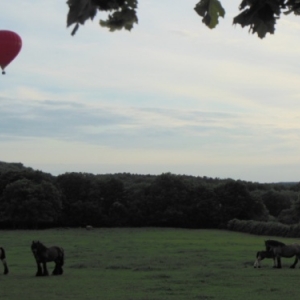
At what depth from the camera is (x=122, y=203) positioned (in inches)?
2918

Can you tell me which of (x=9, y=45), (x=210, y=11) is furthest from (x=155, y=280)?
(x=210, y=11)

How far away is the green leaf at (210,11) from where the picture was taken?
3.80 m

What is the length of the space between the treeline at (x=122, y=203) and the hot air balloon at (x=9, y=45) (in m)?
45.5

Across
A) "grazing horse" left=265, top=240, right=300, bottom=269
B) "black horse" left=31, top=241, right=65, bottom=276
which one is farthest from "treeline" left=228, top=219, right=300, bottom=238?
"black horse" left=31, top=241, right=65, bottom=276

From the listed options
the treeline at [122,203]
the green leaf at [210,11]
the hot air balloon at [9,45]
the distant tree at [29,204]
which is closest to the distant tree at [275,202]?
the treeline at [122,203]

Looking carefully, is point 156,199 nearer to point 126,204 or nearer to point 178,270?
point 126,204

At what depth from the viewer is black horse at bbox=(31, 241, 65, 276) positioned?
2038 cm

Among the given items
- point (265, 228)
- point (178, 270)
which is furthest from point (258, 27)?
point (265, 228)

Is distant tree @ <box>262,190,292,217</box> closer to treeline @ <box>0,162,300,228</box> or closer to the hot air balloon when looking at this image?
treeline @ <box>0,162,300,228</box>

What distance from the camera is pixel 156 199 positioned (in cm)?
7294

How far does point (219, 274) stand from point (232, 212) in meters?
51.1

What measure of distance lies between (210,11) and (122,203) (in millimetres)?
70723

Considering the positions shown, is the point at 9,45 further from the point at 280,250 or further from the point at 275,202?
the point at 275,202

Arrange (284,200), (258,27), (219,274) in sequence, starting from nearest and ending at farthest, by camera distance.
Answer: (258,27) → (219,274) → (284,200)
